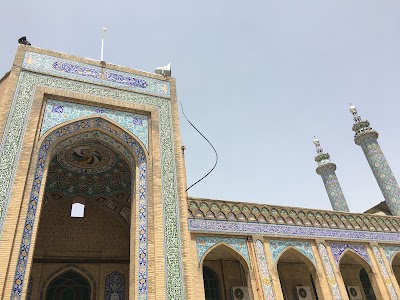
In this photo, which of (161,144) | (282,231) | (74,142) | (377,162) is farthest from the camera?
(377,162)

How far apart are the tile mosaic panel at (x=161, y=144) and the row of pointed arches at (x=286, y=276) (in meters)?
1.48

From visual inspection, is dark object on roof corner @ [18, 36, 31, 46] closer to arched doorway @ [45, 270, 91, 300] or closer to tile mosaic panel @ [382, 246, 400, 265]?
arched doorway @ [45, 270, 91, 300]

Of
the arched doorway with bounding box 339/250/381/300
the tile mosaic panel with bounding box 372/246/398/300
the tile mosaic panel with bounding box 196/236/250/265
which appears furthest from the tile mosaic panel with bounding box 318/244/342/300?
the tile mosaic panel with bounding box 196/236/250/265

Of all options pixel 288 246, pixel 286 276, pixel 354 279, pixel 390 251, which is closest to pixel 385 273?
pixel 390 251

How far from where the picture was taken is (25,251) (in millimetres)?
5668

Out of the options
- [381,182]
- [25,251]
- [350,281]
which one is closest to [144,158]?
[25,251]

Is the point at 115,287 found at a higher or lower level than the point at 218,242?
lower

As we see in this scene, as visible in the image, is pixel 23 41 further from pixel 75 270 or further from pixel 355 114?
pixel 355 114

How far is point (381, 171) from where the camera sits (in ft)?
43.7

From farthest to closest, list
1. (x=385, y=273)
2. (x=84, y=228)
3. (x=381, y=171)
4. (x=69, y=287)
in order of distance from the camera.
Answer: (x=381, y=171), (x=84, y=228), (x=385, y=273), (x=69, y=287)

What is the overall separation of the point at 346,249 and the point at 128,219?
19.0 ft

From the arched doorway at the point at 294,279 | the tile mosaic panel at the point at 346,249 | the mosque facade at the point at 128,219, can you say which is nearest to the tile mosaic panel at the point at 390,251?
the mosque facade at the point at 128,219

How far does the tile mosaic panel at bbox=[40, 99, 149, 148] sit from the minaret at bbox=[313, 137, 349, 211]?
406 inches

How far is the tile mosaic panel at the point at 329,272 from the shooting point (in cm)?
820
